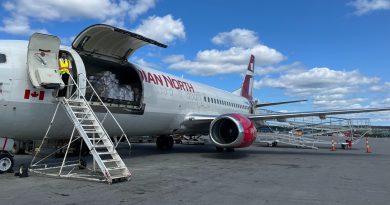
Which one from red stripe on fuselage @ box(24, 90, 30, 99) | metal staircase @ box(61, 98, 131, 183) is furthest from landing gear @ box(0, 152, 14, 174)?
metal staircase @ box(61, 98, 131, 183)

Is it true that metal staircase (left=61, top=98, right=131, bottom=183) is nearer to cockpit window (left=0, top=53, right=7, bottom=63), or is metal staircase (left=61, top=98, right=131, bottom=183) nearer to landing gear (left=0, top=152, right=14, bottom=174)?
cockpit window (left=0, top=53, right=7, bottom=63)

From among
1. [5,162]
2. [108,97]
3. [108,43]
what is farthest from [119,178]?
[108,43]

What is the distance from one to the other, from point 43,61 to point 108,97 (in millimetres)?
2853

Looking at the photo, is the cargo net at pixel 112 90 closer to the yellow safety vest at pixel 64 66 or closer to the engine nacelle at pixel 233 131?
the yellow safety vest at pixel 64 66

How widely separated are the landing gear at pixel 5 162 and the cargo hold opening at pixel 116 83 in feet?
8.63

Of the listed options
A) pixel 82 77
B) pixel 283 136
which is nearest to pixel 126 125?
pixel 82 77

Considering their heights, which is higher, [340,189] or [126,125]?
[126,125]

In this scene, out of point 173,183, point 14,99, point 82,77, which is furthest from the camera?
point 82,77

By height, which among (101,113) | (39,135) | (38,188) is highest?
(101,113)

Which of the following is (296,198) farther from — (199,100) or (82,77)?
(199,100)

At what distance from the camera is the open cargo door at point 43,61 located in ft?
29.3

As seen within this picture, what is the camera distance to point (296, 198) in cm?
649

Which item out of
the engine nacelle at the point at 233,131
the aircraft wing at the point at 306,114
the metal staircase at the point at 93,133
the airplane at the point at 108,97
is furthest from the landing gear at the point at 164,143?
the metal staircase at the point at 93,133

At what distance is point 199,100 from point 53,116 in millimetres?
9368
